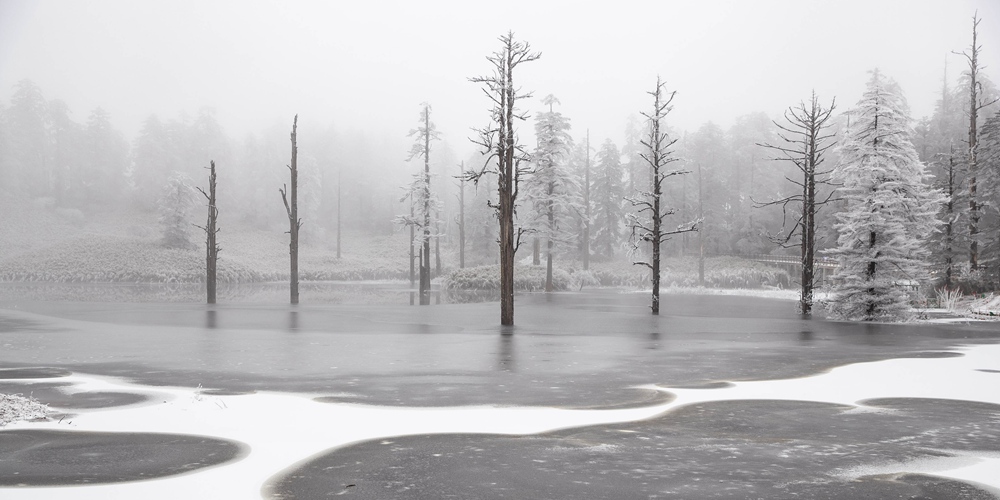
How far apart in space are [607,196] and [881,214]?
48462 millimetres

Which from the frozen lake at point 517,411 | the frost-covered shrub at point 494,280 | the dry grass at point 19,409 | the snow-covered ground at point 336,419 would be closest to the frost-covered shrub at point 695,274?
the frost-covered shrub at point 494,280

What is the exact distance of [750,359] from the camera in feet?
Result: 50.8

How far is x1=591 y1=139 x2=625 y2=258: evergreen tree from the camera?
7400 cm

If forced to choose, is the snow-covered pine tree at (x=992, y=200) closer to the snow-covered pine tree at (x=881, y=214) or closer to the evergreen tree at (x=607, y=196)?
the snow-covered pine tree at (x=881, y=214)

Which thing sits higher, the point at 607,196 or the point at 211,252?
the point at 607,196

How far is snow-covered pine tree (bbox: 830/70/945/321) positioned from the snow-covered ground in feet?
41.5

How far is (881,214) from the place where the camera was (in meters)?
26.1

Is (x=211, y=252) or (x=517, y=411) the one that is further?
(x=211, y=252)

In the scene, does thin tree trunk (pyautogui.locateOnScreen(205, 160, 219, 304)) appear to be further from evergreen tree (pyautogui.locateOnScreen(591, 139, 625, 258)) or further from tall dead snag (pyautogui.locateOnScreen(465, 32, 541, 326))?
evergreen tree (pyautogui.locateOnScreen(591, 139, 625, 258))

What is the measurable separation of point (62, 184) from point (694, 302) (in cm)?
9037

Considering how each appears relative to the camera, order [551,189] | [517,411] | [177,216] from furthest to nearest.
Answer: [177,216] < [551,189] < [517,411]

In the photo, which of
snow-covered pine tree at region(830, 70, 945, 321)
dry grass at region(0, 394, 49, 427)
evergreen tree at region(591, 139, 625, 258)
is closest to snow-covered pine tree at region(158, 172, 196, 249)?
evergreen tree at region(591, 139, 625, 258)

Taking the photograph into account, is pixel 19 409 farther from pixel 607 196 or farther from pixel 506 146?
pixel 607 196

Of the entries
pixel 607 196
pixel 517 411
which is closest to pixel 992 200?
pixel 517 411
